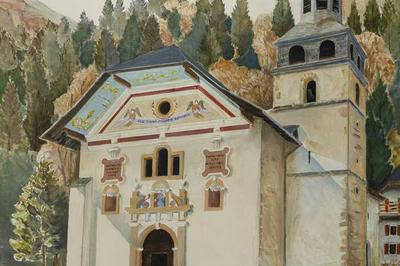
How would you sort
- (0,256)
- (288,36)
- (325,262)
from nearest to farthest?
(325,262)
(288,36)
(0,256)

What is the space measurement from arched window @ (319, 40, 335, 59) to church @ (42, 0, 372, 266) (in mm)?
18

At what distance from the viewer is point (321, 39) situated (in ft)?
48.1

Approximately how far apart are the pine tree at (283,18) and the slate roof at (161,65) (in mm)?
1580

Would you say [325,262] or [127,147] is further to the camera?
[127,147]

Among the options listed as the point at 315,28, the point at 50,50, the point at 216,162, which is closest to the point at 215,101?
the point at 216,162

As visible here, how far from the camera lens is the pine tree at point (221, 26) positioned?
51.2 ft

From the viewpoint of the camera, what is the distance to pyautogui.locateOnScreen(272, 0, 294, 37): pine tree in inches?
595

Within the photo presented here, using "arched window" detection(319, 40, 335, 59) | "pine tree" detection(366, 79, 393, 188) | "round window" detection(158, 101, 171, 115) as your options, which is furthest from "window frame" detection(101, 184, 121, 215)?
"pine tree" detection(366, 79, 393, 188)

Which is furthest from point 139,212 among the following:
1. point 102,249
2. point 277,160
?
point 277,160

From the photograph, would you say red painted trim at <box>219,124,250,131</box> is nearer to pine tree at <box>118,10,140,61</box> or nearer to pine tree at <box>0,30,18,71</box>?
pine tree at <box>118,10,140,61</box>

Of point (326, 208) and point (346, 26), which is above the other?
point (346, 26)

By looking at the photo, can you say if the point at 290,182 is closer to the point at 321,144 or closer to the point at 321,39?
the point at 321,144

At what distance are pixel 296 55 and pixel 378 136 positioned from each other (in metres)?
1.98

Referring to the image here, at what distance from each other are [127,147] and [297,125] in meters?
2.99
